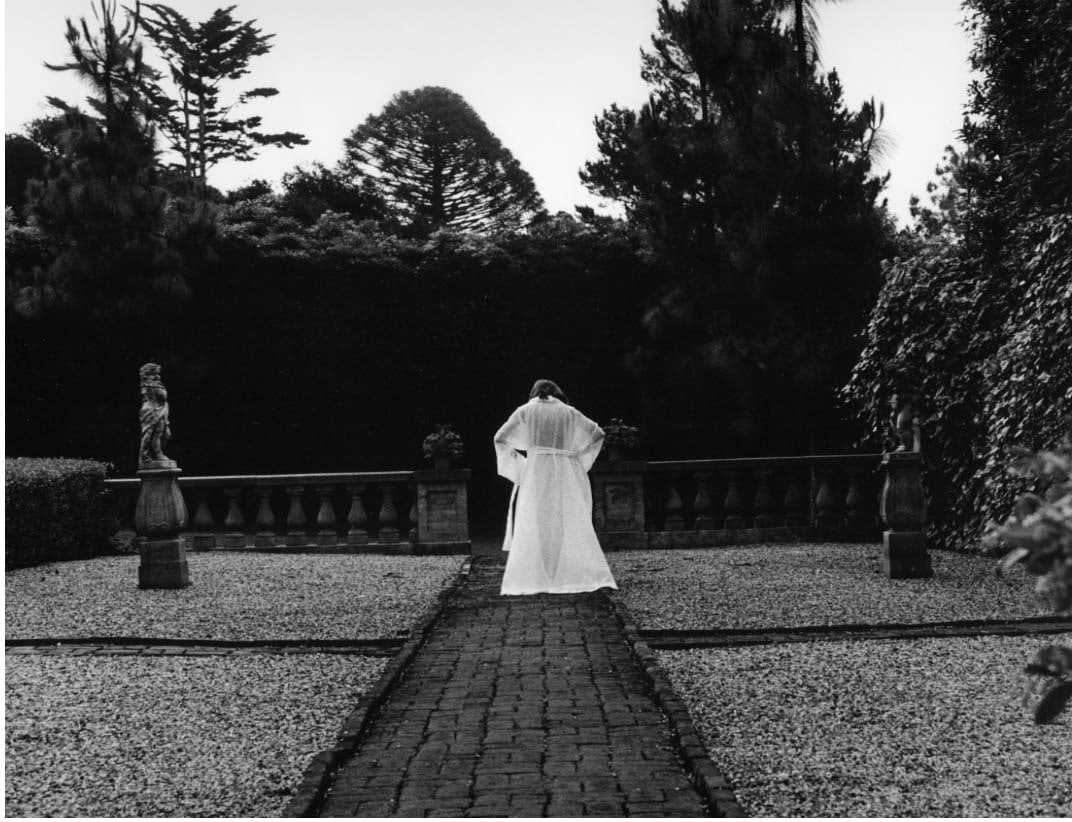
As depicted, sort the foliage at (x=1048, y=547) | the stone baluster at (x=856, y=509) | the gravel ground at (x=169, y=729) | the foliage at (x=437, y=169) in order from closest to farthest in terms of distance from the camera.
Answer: the foliage at (x=1048, y=547), the gravel ground at (x=169, y=729), the stone baluster at (x=856, y=509), the foliage at (x=437, y=169)

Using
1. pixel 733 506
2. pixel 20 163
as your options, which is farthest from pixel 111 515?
pixel 20 163

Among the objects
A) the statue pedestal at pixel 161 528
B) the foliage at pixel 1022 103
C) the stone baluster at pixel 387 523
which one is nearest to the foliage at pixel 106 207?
the stone baluster at pixel 387 523

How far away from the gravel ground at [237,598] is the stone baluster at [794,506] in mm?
4114

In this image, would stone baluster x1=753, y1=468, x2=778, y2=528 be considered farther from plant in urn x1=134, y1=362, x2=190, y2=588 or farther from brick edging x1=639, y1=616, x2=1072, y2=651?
plant in urn x1=134, y1=362, x2=190, y2=588

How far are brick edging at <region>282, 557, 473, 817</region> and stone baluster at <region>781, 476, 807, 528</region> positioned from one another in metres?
6.81

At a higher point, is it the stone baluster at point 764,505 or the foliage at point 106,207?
the foliage at point 106,207

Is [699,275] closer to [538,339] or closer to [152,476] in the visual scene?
[538,339]

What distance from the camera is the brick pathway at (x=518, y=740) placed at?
374cm

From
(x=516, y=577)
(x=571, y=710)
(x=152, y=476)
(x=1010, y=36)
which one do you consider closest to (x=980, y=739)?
(x=571, y=710)

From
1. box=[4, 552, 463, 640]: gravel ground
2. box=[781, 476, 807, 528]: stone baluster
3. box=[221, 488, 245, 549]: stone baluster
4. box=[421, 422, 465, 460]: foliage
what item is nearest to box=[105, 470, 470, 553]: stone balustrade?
box=[221, 488, 245, 549]: stone baluster

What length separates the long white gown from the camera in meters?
9.27

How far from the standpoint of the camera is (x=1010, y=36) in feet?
35.4

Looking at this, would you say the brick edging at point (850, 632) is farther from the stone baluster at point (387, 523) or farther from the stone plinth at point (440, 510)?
the stone baluster at point (387, 523)

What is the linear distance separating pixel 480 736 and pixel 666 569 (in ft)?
20.6
